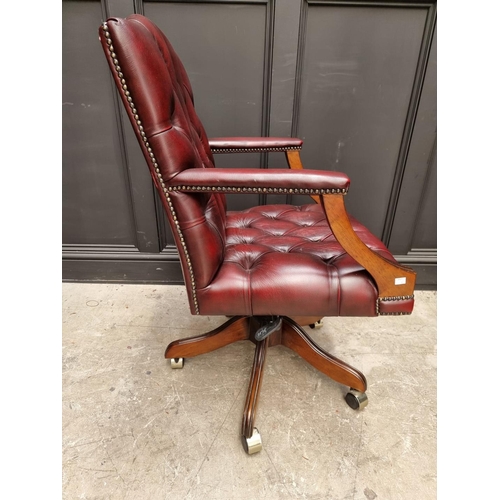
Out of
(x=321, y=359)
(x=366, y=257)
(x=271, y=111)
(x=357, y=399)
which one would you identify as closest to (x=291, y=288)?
(x=366, y=257)

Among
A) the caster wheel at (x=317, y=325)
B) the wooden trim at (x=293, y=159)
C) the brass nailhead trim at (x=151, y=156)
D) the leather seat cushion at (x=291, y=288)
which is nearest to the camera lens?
the brass nailhead trim at (x=151, y=156)

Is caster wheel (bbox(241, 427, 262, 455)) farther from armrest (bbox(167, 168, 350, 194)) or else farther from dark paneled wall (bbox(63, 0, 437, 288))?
dark paneled wall (bbox(63, 0, 437, 288))

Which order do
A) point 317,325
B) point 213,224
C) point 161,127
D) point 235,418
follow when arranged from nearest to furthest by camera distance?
1. point 161,127
2. point 213,224
3. point 235,418
4. point 317,325

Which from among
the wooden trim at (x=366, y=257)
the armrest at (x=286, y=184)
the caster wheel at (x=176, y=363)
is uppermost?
the armrest at (x=286, y=184)

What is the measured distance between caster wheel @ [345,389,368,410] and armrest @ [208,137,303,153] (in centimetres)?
89

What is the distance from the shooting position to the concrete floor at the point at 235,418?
2.77ft

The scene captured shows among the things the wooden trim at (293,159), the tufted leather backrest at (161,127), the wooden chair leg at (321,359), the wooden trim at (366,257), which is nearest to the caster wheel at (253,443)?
the wooden chair leg at (321,359)

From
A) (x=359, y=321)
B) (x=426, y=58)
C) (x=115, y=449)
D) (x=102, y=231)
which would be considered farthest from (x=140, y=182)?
(x=426, y=58)

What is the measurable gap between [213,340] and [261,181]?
67 cm

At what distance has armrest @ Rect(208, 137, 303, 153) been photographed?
4.01ft

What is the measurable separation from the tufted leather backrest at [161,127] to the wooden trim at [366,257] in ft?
0.95

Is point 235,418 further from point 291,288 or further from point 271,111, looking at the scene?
point 271,111

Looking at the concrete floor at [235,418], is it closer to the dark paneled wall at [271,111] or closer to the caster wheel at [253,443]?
the caster wheel at [253,443]

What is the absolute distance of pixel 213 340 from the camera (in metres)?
1.15
